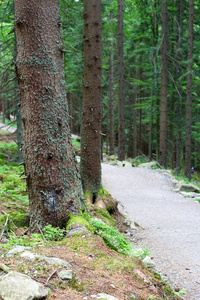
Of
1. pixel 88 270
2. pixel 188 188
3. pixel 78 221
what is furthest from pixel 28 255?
pixel 188 188

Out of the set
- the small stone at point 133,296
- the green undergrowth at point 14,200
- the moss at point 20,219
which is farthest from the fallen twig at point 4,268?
the moss at point 20,219

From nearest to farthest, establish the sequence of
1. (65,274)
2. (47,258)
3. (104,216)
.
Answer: (65,274) < (47,258) < (104,216)

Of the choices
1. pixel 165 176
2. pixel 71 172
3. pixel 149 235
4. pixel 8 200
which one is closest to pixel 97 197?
pixel 149 235

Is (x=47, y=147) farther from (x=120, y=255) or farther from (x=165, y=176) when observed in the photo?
(x=165, y=176)

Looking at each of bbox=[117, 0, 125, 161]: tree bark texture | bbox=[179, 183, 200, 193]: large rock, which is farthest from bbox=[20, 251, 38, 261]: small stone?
bbox=[117, 0, 125, 161]: tree bark texture

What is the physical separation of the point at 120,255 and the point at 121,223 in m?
3.13

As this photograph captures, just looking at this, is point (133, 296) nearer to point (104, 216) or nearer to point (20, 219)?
point (20, 219)

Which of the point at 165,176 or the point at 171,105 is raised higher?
the point at 171,105

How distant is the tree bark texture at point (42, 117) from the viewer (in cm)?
386

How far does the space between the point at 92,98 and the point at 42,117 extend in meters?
3.34

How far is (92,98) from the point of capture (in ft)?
23.1

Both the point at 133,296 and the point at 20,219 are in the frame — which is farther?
the point at 20,219

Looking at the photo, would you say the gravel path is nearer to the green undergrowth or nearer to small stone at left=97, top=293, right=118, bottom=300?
small stone at left=97, top=293, right=118, bottom=300

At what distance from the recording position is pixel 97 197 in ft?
22.6
